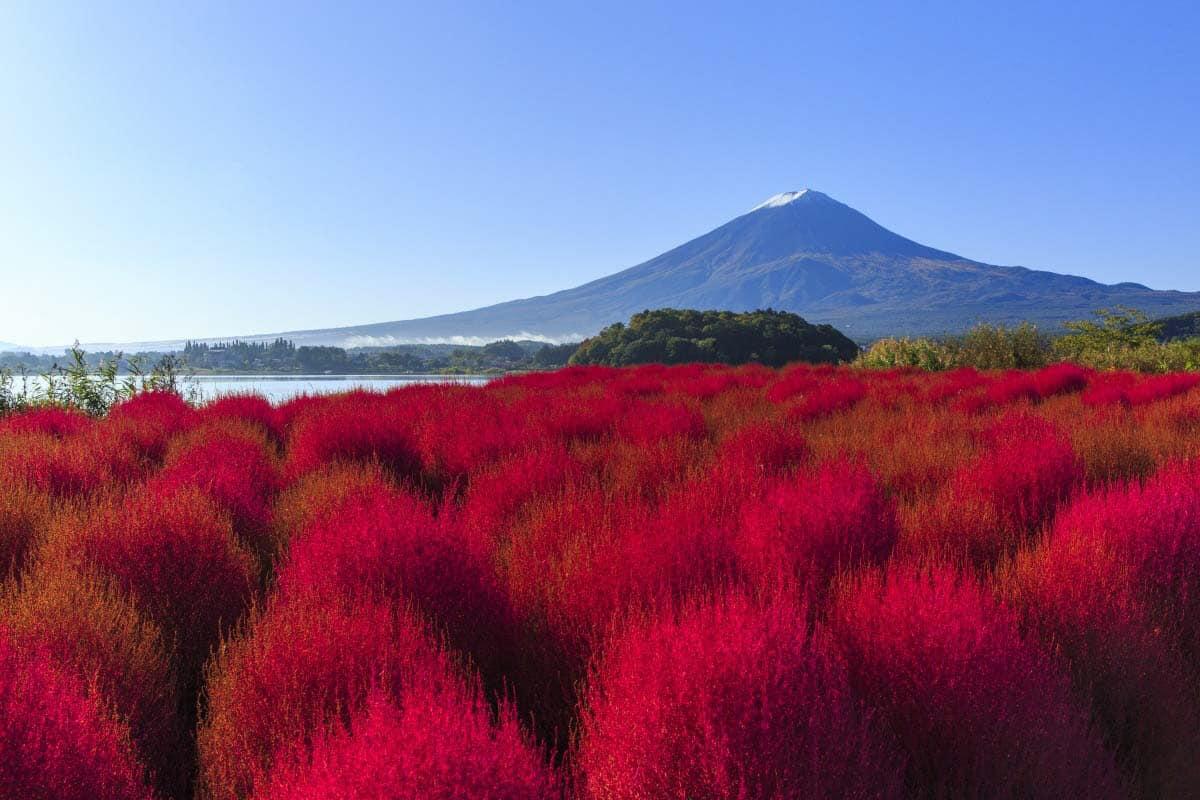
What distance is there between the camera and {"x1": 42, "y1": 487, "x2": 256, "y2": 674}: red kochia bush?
9.34 ft

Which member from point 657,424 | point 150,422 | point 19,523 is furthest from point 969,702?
point 150,422

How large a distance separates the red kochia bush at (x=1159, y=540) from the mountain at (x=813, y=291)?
12073 centimetres

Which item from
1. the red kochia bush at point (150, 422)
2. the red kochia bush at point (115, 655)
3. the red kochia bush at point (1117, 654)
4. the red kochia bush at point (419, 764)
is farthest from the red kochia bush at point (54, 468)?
the red kochia bush at point (1117, 654)

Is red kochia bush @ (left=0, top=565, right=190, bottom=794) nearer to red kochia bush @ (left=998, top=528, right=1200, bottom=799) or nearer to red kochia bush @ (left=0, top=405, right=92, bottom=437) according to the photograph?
red kochia bush @ (left=998, top=528, right=1200, bottom=799)

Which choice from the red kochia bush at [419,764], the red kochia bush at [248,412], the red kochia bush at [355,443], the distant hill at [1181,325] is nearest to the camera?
the red kochia bush at [419,764]

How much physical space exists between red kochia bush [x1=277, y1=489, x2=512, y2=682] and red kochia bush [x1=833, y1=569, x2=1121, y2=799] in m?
1.24

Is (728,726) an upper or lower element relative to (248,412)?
lower

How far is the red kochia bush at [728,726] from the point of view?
1.51 m

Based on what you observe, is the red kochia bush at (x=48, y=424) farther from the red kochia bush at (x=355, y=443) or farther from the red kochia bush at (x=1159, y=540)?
the red kochia bush at (x=1159, y=540)

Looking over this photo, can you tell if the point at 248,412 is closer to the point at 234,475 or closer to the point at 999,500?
the point at 234,475

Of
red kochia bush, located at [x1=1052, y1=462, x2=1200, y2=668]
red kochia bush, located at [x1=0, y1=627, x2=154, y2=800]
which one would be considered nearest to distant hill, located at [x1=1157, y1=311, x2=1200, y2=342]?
red kochia bush, located at [x1=1052, y1=462, x2=1200, y2=668]

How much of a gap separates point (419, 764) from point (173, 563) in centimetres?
221

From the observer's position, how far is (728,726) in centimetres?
155

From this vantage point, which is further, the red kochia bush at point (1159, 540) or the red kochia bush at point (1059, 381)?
the red kochia bush at point (1059, 381)
